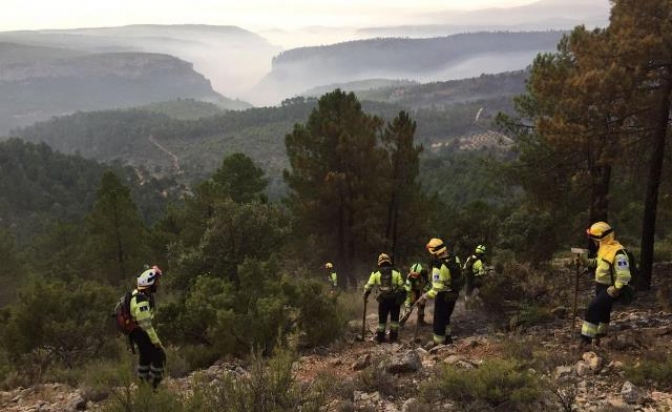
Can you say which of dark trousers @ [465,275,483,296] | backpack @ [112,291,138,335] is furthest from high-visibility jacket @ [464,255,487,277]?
backpack @ [112,291,138,335]

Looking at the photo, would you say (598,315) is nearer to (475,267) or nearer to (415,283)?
(415,283)

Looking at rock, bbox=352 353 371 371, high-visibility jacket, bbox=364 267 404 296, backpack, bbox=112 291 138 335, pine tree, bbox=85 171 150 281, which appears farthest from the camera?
pine tree, bbox=85 171 150 281

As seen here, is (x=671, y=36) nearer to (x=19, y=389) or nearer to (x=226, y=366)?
(x=226, y=366)

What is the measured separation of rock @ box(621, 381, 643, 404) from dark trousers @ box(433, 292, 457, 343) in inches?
145

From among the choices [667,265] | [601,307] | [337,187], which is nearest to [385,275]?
[601,307]

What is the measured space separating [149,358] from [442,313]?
16.9 feet

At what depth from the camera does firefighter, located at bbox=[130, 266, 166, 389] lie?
7117 millimetres

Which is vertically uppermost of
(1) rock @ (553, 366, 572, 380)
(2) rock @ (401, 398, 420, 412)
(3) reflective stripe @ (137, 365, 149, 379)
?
(1) rock @ (553, 366, 572, 380)

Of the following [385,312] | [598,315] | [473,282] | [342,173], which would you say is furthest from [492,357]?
[342,173]

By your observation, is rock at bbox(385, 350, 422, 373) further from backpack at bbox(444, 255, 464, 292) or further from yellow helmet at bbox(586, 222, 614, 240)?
yellow helmet at bbox(586, 222, 614, 240)

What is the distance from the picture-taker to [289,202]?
2367 centimetres

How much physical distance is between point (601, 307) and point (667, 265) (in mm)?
8551

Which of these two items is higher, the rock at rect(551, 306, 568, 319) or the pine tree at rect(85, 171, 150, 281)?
the rock at rect(551, 306, 568, 319)

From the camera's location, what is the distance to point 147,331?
280 inches
